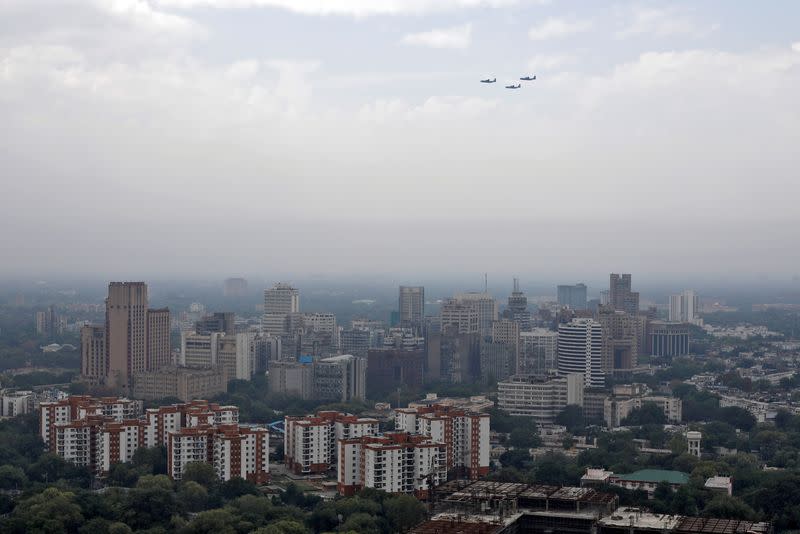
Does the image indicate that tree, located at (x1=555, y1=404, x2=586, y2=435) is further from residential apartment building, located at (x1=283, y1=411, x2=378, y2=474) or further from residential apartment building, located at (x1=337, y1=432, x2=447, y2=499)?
residential apartment building, located at (x1=337, y1=432, x2=447, y2=499)

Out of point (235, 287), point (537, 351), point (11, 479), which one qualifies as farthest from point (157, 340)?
point (235, 287)

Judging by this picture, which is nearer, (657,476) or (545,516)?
(545,516)

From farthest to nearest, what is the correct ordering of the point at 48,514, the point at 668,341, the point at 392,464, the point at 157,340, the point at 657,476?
the point at 668,341, the point at 157,340, the point at 657,476, the point at 392,464, the point at 48,514

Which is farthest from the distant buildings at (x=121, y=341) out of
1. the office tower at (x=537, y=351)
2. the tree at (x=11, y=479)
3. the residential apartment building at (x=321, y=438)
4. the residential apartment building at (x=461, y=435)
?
the residential apartment building at (x=461, y=435)

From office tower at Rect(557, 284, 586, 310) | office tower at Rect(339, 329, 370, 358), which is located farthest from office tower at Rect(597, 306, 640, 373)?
office tower at Rect(557, 284, 586, 310)

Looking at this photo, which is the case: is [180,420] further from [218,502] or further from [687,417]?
[687,417]

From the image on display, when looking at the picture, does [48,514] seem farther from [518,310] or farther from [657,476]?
[518,310]

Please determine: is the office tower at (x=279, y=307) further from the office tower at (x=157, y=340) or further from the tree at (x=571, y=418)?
the tree at (x=571, y=418)
